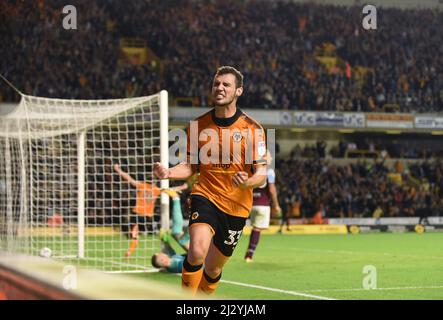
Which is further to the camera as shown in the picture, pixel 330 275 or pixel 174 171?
pixel 330 275

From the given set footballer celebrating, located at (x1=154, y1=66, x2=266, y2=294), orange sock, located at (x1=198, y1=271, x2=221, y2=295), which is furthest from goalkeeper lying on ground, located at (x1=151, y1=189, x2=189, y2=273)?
footballer celebrating, located at (x1=154, y1=66, x2=266, y2=294)

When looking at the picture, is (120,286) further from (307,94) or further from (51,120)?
(307,94)

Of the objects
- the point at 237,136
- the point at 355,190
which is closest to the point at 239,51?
the point at 355,190

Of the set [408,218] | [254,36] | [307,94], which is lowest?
[408,218]

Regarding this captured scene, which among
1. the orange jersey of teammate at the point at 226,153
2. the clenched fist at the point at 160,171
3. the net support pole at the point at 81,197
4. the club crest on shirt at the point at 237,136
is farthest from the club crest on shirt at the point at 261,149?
the net support pole at the point at 81,197

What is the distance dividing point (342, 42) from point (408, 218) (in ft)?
35.8

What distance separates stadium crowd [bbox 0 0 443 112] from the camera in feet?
95.0

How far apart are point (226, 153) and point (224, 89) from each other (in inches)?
19.4

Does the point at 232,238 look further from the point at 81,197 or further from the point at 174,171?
the point at 81,197

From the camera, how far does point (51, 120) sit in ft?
40.6

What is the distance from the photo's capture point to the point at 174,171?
5.73m

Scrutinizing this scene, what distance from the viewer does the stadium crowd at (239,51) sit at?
95.0 feet

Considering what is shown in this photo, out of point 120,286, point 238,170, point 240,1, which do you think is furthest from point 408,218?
point 120,286

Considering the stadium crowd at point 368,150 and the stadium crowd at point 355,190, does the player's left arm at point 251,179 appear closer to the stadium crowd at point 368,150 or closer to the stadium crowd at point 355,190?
the stadium crowd at point 355,190
